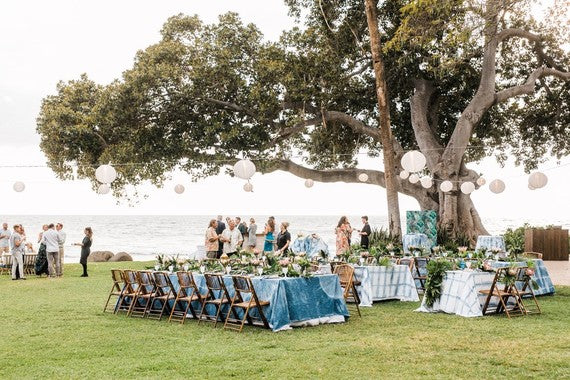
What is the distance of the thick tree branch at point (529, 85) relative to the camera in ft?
69.1

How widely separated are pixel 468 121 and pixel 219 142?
8.10 meters

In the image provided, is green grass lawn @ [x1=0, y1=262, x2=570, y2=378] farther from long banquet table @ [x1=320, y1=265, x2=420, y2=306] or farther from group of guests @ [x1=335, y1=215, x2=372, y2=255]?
group of guests @ [x1=335, y1=215, x2=372, y2=255]

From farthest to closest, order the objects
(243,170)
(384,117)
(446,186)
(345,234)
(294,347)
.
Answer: (446,186) < (345,234) < (384,117) < (243,170) < (294,347)

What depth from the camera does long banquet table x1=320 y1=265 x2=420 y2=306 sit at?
11448 mm

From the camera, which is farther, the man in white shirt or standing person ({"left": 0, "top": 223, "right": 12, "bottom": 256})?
standing person ({"left": 0, "top": 223, "right": 12, "bottom": 256})

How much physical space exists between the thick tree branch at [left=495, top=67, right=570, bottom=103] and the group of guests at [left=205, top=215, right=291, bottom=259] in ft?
28.6

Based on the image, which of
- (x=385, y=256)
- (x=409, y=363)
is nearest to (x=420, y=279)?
(x=385, y=256)

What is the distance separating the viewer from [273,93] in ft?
70.2

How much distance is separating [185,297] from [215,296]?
47 cm

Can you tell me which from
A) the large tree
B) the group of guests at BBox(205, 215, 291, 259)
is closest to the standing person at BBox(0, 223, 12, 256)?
the large tree

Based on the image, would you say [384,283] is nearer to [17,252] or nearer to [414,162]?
[414,162]

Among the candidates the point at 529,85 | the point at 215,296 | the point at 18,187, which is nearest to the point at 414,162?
the point at 215,296

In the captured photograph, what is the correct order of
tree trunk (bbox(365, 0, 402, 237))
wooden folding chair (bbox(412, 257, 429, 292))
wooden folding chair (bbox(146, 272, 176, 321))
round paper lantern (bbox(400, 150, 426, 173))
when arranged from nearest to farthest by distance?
wooden folding chair (bbox(146, 272, 176, 321)) → wooden folding chair (bbox(412, 257, 429, 292)) → round paper lantern (bbox(400, 150, 426, 173)) → tree trunk (bbox(365, 0, 402, 237))

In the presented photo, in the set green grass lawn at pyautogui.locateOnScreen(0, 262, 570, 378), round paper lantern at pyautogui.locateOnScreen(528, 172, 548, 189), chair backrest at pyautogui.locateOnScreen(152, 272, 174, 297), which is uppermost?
round paper lantern at pyautogui.locateOnScreen(528, 172, 548, 189)
